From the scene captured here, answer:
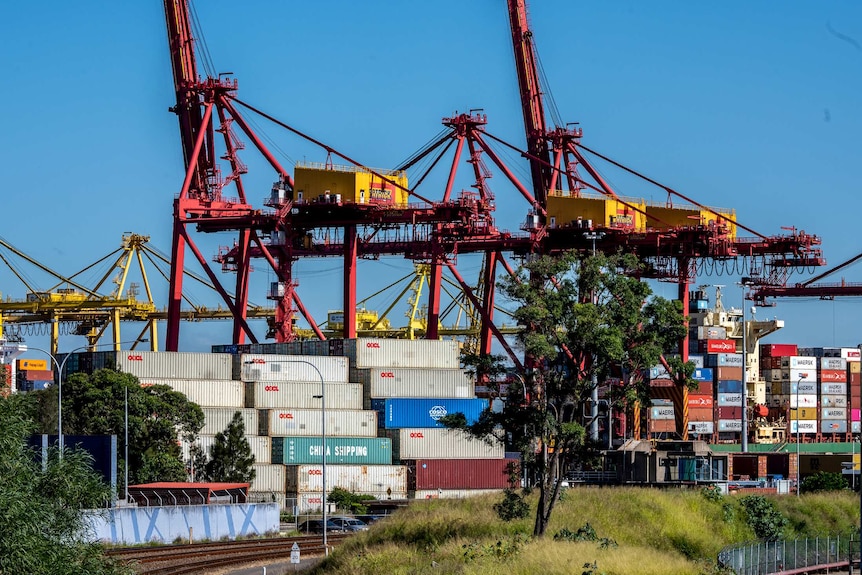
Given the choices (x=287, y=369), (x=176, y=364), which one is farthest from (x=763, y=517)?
(x=176, y=364)

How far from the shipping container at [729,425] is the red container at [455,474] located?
49.0 metres

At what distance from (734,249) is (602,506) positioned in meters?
55.9

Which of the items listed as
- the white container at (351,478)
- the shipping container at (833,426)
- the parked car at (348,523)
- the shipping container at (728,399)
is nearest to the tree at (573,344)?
the parked car at (348,523)

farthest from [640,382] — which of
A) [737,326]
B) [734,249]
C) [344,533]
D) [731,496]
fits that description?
[737,326]

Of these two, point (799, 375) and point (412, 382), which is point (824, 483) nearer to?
point (412, 382)

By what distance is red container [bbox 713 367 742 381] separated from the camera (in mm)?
136625

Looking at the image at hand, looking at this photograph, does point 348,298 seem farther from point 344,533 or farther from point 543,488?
point 543,488

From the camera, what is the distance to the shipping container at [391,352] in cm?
9881

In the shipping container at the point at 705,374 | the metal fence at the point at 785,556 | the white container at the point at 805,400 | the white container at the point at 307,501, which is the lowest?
the white container at the point at 307,501

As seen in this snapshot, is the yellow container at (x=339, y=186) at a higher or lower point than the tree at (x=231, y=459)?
higher

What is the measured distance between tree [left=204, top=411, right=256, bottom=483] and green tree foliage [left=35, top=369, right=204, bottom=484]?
69.2 inches

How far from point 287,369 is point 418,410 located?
9105 millimetres

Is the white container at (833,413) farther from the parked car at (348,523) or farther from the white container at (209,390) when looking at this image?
the parked car at (348,523)

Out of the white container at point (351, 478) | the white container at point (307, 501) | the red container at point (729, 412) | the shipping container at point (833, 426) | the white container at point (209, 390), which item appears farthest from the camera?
the shipping container at point (833, 426)
